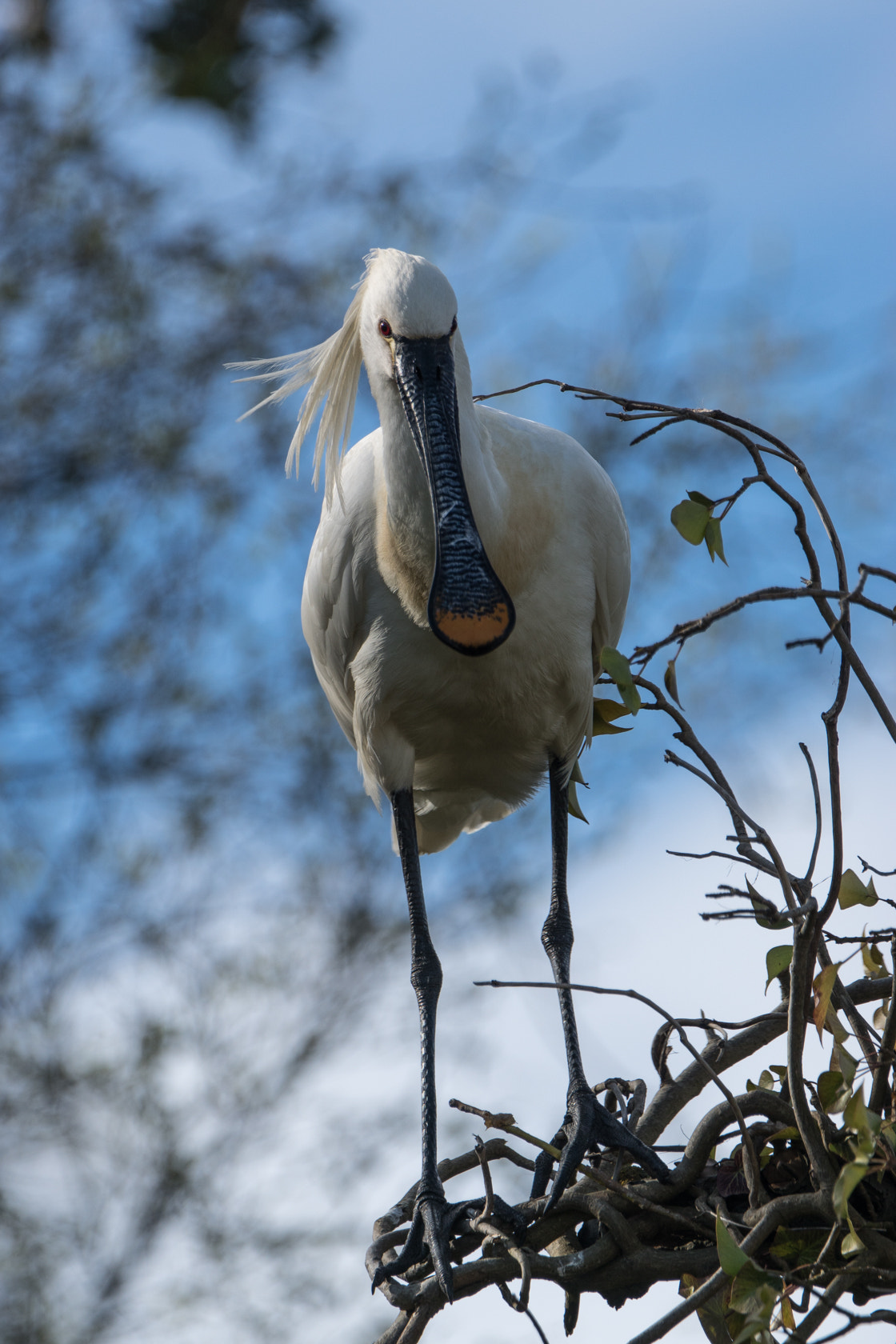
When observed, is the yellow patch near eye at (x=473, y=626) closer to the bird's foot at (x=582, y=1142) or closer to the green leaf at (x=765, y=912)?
the bird's foot at (x=582, y=1142)

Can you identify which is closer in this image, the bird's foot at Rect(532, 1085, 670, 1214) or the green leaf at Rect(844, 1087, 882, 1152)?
the green leaf at Rect(844, 1087, 882, 1152)

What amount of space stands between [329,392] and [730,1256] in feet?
7.04

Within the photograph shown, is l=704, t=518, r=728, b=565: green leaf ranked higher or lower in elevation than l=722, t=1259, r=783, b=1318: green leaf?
higher

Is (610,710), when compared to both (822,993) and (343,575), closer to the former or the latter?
(822,993)

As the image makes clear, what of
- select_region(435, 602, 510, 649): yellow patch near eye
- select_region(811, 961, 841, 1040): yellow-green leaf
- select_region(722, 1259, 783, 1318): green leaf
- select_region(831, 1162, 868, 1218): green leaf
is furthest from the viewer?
select_region(435, 602, 510, 649): yellow patch near eye

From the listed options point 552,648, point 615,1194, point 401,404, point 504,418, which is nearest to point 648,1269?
point 615,1194

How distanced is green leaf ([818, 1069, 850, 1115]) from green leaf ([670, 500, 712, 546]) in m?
0.64

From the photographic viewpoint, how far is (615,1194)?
1.91 metres

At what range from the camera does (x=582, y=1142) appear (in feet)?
8.67

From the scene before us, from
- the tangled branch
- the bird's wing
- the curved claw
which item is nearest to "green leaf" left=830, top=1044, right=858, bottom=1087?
the tangled branch

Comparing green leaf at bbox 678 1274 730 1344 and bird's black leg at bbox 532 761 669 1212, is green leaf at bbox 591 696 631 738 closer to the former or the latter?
bird's black leg at bbox 532 761 669 1212

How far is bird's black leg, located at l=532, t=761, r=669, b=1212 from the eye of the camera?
2.15 metres

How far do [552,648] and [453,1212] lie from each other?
1070 mm

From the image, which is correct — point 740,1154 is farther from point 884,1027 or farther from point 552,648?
point 552,648
